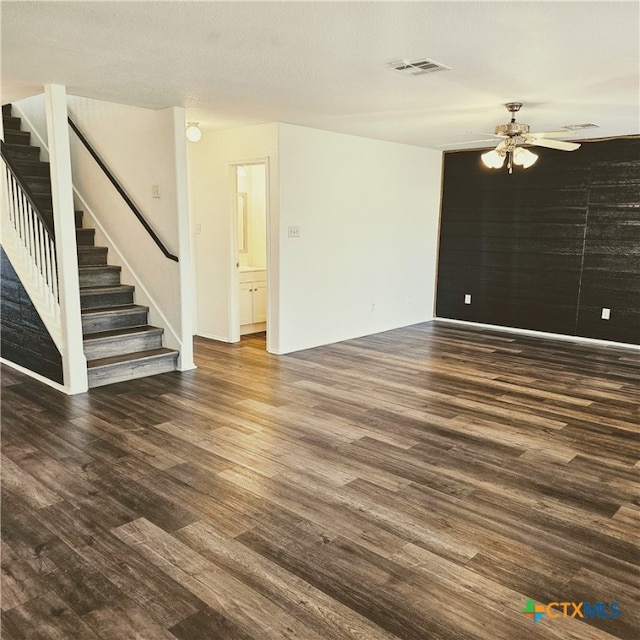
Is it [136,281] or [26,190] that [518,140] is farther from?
[26,190]

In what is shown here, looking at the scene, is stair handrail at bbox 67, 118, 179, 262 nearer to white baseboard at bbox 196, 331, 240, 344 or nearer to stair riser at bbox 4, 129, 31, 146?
stair riser at bbox 4, 129, 31, 146

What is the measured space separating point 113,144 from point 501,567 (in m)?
5.24

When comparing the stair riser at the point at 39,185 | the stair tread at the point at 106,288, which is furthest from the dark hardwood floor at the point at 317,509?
the stair riser at the point at 39,185

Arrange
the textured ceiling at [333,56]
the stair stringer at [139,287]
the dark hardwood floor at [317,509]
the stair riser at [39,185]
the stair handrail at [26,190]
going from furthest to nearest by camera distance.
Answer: the stair riser at [39,185]
the stair stringer at [139,287]
the stair handrail at [26,190]
the textured ceiling at [333,56]
the dark hardwood floor at [317,509]

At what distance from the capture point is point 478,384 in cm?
507

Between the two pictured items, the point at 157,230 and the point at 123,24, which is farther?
the point at 157,230

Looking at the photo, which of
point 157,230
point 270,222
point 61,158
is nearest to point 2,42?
point 61,158

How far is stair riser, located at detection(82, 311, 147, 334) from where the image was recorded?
513cm

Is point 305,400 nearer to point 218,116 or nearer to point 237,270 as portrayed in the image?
point 237,270

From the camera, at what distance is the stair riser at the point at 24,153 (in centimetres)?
623

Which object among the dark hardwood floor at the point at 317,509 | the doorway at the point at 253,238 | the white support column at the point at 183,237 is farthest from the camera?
the doorway at the point at 253,238

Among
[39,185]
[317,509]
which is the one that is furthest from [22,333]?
[317,509]

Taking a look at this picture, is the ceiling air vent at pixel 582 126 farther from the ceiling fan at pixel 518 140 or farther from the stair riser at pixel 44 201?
the stair riser at pixel 44 201

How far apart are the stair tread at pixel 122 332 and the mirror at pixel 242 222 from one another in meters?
2.20
